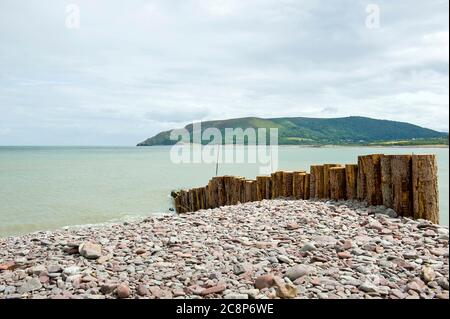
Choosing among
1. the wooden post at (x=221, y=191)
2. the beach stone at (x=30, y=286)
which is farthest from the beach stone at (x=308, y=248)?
the wooden post at (x=221, y=191)

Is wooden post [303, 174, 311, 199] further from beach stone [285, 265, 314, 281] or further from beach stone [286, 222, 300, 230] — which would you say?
beach stone [285, 265, 314, 281]

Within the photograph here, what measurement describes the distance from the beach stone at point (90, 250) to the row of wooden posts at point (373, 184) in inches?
222

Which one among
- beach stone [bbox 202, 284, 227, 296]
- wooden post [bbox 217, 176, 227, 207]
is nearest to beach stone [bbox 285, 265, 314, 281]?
beach stone [bbox 202, 284, 227, 296]

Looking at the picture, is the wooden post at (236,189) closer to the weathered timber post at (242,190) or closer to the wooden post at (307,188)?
the weathered timber post at (242,190)

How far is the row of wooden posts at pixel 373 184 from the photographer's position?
757 cm

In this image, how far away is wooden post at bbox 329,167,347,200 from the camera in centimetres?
938

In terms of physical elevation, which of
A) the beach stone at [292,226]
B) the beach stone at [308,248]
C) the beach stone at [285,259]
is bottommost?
the beach stone at [285,259]

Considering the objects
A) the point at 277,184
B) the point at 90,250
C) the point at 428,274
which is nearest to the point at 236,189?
the point at 277,184

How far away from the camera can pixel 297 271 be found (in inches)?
204

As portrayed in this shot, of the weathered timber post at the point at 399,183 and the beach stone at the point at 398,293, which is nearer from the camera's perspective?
the beach stone at the point at 398,293

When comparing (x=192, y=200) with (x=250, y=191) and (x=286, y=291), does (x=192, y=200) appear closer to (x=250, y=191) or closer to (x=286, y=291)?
(x=250, y=191)

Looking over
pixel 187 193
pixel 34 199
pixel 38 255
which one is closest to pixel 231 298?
pixel 38 255

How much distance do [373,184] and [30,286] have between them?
670 centimetres
